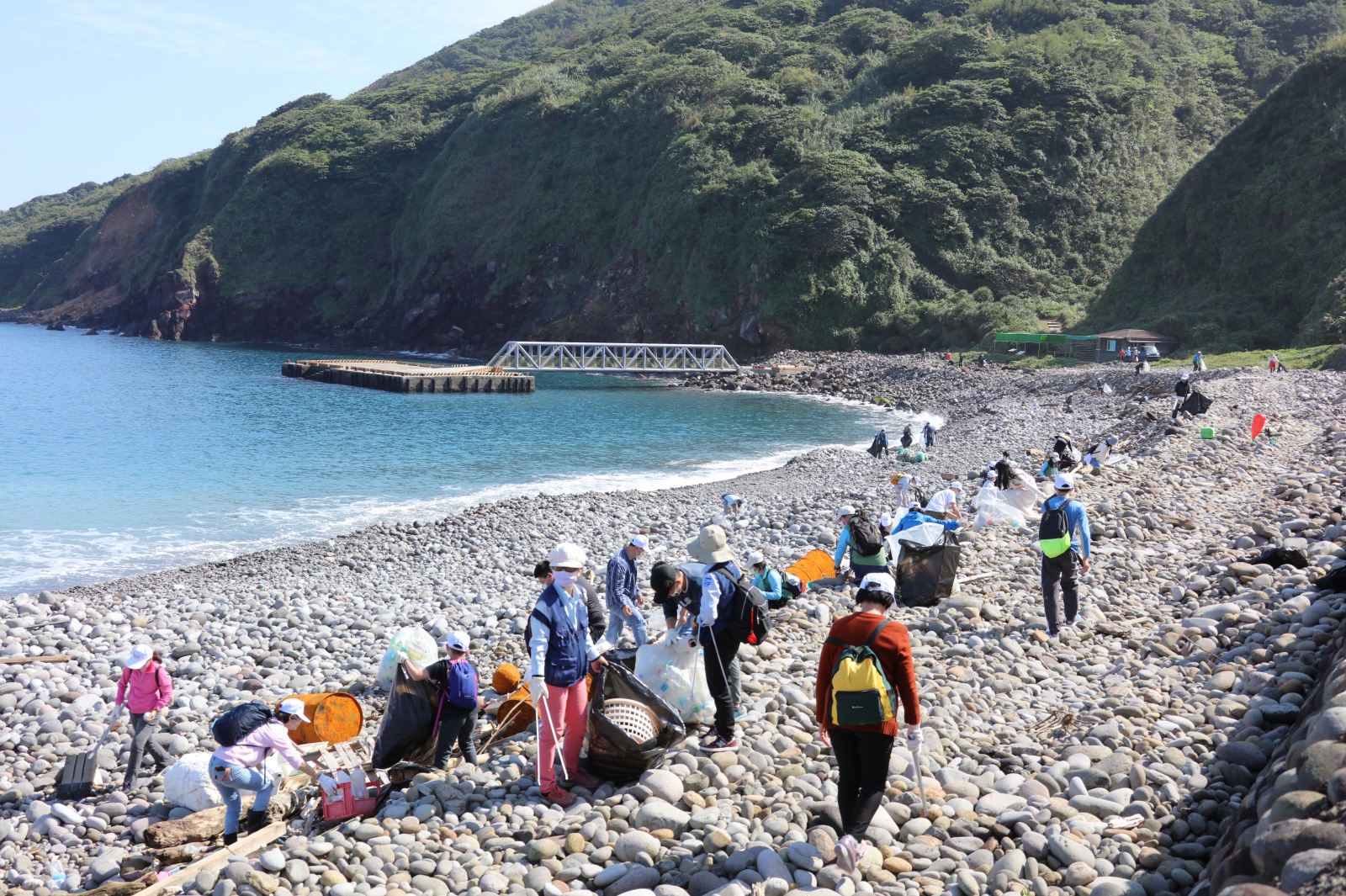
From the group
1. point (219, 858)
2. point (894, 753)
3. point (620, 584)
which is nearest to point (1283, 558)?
point (894, 753)

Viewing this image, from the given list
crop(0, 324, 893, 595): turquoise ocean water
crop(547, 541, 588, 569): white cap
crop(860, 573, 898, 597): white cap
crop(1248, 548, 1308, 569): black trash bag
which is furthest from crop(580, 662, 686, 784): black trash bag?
crop(0, 324, 893, 595): turquoise ocean water

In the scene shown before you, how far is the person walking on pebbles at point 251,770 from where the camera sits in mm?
6172

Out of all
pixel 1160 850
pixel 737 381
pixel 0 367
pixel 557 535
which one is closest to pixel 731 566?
pixel 1160 850

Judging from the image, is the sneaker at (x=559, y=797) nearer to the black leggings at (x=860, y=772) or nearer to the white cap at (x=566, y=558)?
the white cap at (x=566, y=558)

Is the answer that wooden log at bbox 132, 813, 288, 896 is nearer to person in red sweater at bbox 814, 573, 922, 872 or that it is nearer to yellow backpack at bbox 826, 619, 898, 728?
person in red sweater at bbox 814, 573, 922, 872

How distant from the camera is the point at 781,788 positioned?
570 centimetres

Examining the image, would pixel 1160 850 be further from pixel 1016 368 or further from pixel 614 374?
pixel 614 374

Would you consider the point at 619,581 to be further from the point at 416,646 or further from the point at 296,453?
the point at 296,453

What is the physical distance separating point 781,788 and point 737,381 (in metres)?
52.3

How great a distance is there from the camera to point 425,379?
54906 millimetres

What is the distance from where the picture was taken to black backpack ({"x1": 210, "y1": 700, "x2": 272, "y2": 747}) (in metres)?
6.26

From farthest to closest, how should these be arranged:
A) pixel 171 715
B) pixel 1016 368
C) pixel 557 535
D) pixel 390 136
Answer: pixel 390 136
pixel 1016 368
pixel 557 535
pixel 171 715

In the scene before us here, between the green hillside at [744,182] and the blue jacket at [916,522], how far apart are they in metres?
52.2

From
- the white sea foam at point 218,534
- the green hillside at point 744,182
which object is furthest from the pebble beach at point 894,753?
the green hillside at point 744,182
